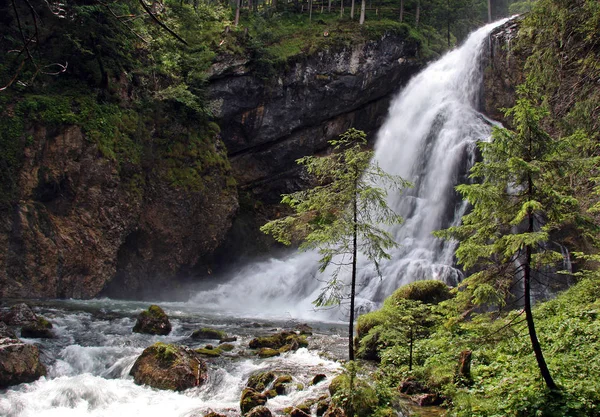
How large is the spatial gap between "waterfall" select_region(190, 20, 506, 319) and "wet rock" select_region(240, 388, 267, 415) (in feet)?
32.1

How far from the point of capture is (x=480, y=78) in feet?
90.2

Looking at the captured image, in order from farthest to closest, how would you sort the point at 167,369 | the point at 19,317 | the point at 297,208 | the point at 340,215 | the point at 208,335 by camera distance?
the point at 208,335 → the point at 19,317 → the point at 167,369 → the point at 297,208 → the point at 340,215

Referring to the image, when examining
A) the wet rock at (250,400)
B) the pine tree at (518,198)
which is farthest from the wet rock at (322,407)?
the pine tree at (518,198)

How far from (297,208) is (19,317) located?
375 inches

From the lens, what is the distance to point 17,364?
28.9 feet

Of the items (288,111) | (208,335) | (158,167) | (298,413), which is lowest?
(208,335)

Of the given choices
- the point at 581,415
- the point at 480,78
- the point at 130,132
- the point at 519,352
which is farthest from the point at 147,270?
the point at 480,78

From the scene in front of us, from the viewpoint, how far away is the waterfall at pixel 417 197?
20.2m

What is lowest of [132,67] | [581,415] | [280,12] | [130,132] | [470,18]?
[581,415]

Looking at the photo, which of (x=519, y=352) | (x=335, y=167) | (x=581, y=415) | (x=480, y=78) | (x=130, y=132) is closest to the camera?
(x=581, y=415)

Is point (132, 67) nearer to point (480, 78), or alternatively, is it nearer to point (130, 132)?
point (130, 132)

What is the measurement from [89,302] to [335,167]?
13697mm

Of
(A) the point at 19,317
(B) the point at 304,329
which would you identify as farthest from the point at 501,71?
(A) the point at 19,317

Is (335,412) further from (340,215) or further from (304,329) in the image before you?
(304,329)
